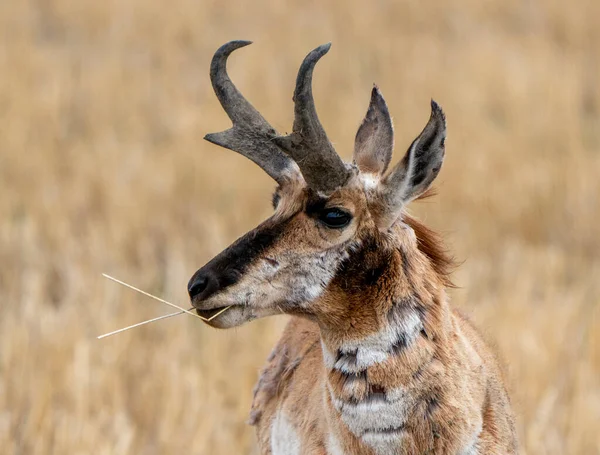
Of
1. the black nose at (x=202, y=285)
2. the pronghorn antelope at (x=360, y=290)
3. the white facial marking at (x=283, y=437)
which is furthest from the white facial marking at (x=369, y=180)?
the white facial marking at (x=283, y=437)

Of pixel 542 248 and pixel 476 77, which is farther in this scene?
pixel 476 77

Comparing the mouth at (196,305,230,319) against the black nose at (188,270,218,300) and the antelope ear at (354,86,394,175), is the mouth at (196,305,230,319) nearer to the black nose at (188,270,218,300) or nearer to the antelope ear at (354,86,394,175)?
the black nose at (188,270,218,300)

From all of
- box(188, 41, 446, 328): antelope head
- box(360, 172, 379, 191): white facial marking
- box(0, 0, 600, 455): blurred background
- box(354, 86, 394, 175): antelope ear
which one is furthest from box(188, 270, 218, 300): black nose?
box(0, 0, 600, 455): blurred background

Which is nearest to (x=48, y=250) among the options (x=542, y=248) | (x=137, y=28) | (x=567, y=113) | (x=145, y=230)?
(x=145, y=230)

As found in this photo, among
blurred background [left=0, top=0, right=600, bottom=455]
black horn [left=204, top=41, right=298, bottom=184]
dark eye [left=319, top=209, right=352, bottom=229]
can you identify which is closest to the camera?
dark eye [left=319, top=209, right=352, bottom=229]

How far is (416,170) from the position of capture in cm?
383

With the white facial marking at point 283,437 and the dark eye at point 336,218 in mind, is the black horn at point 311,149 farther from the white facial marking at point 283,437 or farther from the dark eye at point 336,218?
the white facial marking at point 283,437

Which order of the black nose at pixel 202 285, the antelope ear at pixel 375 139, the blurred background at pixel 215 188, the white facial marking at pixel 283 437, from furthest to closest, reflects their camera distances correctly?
the blurred background at pixel 215 188 → the white facial marking at pixel 283 437 → the antelope ear at pixel 375 139 → the black nose at pixel 202 285

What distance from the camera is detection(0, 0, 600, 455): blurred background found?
662 cm

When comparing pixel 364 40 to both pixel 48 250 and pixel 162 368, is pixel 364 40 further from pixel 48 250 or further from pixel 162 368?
pixel 162 368

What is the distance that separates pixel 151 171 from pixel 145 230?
4.13 feet

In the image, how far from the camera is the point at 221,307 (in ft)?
12.3

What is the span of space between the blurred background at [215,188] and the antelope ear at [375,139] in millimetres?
512

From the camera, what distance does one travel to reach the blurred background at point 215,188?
662cm
